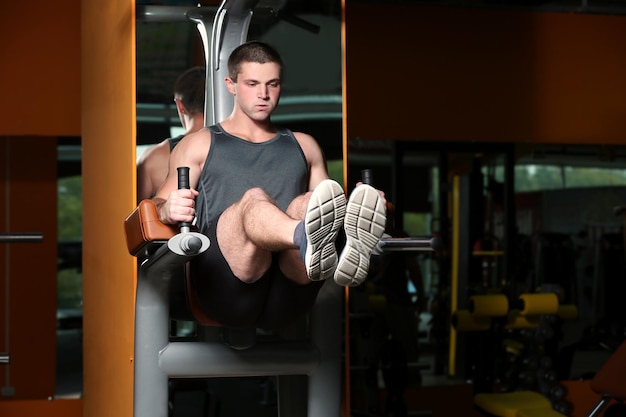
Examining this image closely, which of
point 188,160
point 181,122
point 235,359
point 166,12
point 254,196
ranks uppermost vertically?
point 166,12

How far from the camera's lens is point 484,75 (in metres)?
5.11

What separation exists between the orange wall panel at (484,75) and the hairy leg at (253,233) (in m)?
2.69

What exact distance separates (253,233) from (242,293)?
197 millimetres

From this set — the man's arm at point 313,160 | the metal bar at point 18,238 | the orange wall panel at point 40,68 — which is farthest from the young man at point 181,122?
the orange wall panel at point 40,68

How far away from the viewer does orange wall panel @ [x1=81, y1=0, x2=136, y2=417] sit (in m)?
2.65

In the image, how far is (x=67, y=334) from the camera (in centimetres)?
567

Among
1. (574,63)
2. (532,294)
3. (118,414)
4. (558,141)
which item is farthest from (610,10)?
(118,414)

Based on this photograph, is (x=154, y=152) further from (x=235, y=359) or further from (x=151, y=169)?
(x=235, y=359)

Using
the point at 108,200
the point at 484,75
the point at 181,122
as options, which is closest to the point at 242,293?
the point at 181,122

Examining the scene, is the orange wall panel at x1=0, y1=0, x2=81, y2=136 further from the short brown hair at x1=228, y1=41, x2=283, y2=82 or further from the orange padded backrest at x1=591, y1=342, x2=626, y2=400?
the orange padded backrest at x1=591, y1=342, x2=626, y2=400

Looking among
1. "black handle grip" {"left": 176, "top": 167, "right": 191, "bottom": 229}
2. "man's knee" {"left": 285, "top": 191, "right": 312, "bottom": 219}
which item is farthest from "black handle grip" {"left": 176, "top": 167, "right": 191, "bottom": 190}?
"man's knee" {"left": 285, "top": 191, "right": 312, "bottom": 219}

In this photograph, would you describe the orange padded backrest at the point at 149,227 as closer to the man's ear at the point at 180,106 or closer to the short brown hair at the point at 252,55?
the short brown hair at the point at 252,55

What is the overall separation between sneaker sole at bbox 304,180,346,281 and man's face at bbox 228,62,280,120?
1.71ft

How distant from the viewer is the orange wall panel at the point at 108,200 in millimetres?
2646
